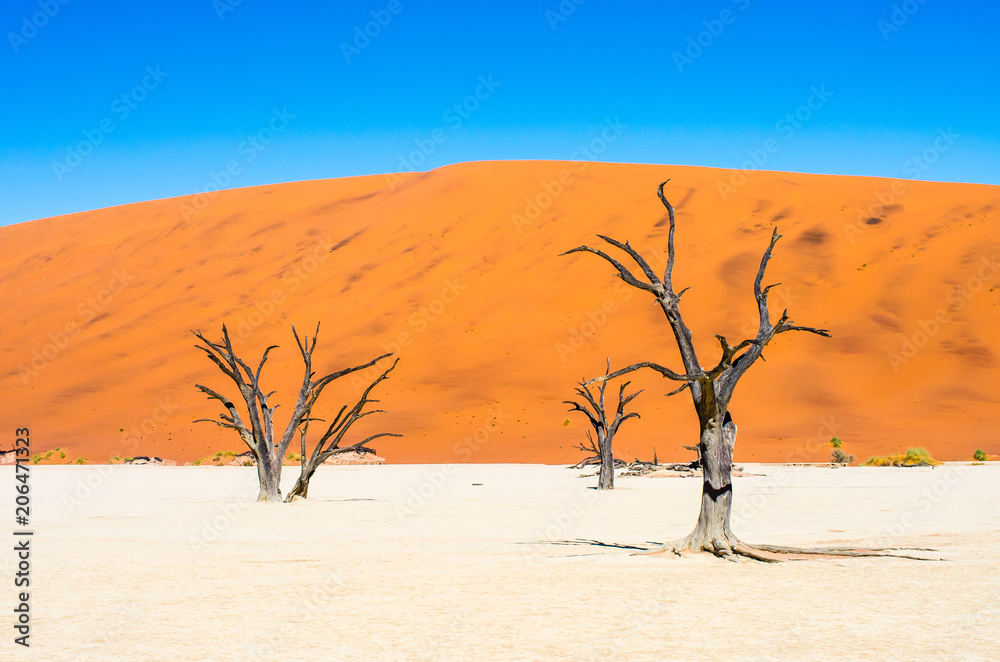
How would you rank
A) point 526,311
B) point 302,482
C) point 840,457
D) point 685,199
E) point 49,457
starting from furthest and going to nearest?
1. point 685,199
2. point 526,311
3. point 49,457
4. point 840,457
5. point 302,482

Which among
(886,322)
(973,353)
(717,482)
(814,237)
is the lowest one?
(717,482)

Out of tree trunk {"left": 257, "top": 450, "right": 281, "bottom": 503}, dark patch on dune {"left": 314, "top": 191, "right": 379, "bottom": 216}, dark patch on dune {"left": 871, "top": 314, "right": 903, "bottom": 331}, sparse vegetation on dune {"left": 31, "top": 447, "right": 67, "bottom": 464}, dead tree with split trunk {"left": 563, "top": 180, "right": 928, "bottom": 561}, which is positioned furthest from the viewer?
dark patch on dune {"left": 314, "top": 191, "right": 379, "bottom": 216}

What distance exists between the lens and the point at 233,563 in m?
10.1

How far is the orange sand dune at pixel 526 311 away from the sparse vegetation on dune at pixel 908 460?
8.51ft

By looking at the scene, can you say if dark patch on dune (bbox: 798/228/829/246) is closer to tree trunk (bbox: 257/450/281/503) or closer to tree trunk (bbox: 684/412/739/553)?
tree trunk (bbox: 257/450/281/503)

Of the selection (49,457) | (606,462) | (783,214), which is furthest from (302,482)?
(783,214)

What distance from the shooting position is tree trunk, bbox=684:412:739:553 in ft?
32.8

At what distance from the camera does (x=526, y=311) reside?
51.1 metres

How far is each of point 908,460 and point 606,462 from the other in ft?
48.9

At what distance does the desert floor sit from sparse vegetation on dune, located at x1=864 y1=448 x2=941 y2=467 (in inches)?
532

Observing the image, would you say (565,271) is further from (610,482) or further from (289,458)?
(610,482)

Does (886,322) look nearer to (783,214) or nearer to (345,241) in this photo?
(783,214)

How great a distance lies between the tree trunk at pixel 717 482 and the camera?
32.8ft

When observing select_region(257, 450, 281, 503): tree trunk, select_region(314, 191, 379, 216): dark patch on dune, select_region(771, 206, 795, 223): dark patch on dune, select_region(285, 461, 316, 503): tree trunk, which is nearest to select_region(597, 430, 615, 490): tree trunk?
select_region(285, 461, 316, 503): tree trunk
